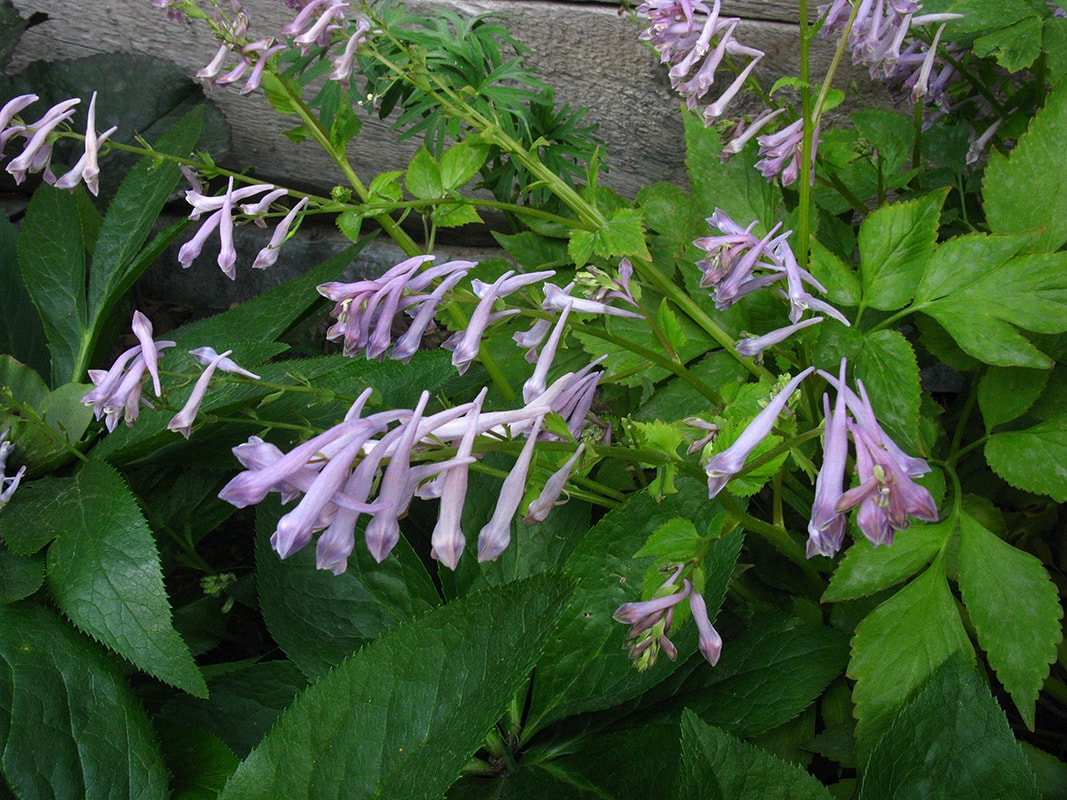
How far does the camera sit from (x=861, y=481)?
0.60 m

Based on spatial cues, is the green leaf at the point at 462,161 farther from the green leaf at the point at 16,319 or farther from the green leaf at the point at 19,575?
the green leaf at the point at 16,319

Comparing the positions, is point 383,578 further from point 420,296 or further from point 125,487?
point 420,296

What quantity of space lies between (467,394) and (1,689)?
0.76m

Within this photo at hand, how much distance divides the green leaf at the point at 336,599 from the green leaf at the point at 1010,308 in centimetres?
76

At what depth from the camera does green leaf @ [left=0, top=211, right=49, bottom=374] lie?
159cm

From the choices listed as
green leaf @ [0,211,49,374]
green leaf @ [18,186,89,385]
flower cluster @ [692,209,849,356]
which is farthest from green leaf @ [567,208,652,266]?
green leaf @ [0,211,49,374]

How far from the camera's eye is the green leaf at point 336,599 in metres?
1.15

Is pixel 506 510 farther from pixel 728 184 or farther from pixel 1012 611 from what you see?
pixel 728 184

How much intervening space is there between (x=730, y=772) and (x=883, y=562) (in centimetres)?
32

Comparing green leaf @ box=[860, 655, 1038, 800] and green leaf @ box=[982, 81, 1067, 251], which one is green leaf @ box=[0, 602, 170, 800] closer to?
green leaf @ box=[860, 655, 1038, 800]

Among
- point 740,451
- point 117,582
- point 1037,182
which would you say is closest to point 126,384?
point 117,582

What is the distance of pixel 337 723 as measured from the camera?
0.86 m

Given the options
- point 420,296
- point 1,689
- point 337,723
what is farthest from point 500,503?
point 1,689

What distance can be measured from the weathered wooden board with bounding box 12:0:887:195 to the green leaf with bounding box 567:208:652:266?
2.49ft
